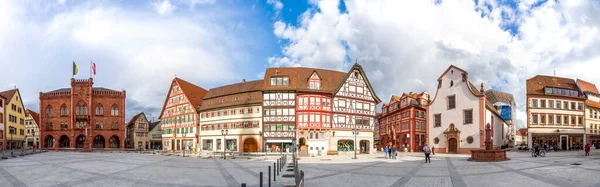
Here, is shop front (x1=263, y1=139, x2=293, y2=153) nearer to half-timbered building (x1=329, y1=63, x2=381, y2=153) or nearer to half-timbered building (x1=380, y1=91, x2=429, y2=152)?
half-timbered building (x1=329, y1=63, x2=381, y2=153)

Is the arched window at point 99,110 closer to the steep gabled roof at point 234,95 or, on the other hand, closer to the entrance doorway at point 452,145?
the steep gabled roof at point 234,95

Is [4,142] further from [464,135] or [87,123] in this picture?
[464,135]

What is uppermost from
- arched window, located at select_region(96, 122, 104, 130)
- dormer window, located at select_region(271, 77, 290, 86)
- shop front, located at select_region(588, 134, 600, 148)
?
dormer window, located at select_region(271, 77, 290, 86)

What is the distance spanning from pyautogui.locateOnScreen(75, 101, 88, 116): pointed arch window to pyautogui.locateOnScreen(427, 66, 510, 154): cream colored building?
61559mm

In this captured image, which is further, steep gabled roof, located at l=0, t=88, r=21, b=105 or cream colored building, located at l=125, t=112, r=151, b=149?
cream colored building, located at l=125, t=112, r=151, b=149

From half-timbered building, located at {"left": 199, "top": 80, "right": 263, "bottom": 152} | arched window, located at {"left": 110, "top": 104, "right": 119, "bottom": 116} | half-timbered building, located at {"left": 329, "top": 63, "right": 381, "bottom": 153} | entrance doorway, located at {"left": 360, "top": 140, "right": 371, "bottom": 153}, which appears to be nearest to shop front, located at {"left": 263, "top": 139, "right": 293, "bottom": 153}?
half-timbered building, located at {"left": 199, "top": 80, "right": 263, "bottom": 152}

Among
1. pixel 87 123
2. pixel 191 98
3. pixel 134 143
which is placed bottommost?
pixel 134 143

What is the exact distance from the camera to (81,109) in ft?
233

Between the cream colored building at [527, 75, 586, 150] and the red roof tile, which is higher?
the red roof tile

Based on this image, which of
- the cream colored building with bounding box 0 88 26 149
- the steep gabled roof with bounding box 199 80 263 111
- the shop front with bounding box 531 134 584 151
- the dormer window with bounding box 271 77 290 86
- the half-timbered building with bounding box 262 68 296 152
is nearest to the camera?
the half-timbered building with bounding box 262 68 296 152

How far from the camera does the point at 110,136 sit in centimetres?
7194

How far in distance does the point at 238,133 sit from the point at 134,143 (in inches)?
1630

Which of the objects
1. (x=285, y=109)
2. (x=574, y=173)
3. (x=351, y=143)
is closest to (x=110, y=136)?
(x=285, y=109)

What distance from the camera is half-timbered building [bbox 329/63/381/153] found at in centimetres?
5119
